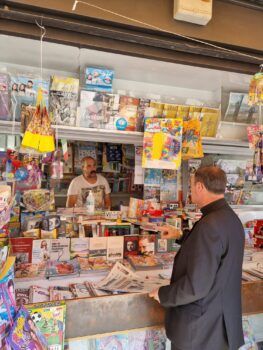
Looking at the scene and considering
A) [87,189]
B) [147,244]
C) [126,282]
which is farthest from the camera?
[87,189]

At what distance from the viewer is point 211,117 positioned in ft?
7.09

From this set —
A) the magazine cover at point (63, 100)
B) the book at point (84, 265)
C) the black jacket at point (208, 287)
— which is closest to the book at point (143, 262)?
the book at point (84, 265)

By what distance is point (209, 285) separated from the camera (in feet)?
3.96

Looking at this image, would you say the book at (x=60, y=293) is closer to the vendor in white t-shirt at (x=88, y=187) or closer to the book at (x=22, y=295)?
the book at (x=22, y=295)

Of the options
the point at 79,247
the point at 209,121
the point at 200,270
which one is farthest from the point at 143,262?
the point at 209,121

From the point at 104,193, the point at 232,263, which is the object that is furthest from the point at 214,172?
the point at 104,193

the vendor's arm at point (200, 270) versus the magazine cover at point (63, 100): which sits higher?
the magazine cover at point (63, 100)

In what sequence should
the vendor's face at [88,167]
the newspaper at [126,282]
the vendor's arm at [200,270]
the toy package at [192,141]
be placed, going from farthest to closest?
the vendor's face at [88,167] < the toy package at [192,141] < the newspaper at [126,282] < the vendor's arm at [200,270]

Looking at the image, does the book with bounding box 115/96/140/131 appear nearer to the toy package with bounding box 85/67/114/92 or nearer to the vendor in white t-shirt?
the toy package with bounding box 85/67/114/92

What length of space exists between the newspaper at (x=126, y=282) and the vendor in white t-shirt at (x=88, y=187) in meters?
1.23

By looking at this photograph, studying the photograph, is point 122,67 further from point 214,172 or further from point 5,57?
point 214,172

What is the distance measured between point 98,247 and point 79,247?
0.45 ft

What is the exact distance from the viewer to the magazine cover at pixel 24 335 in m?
1.04

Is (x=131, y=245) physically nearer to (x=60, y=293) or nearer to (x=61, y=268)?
(x=61, y=268)
